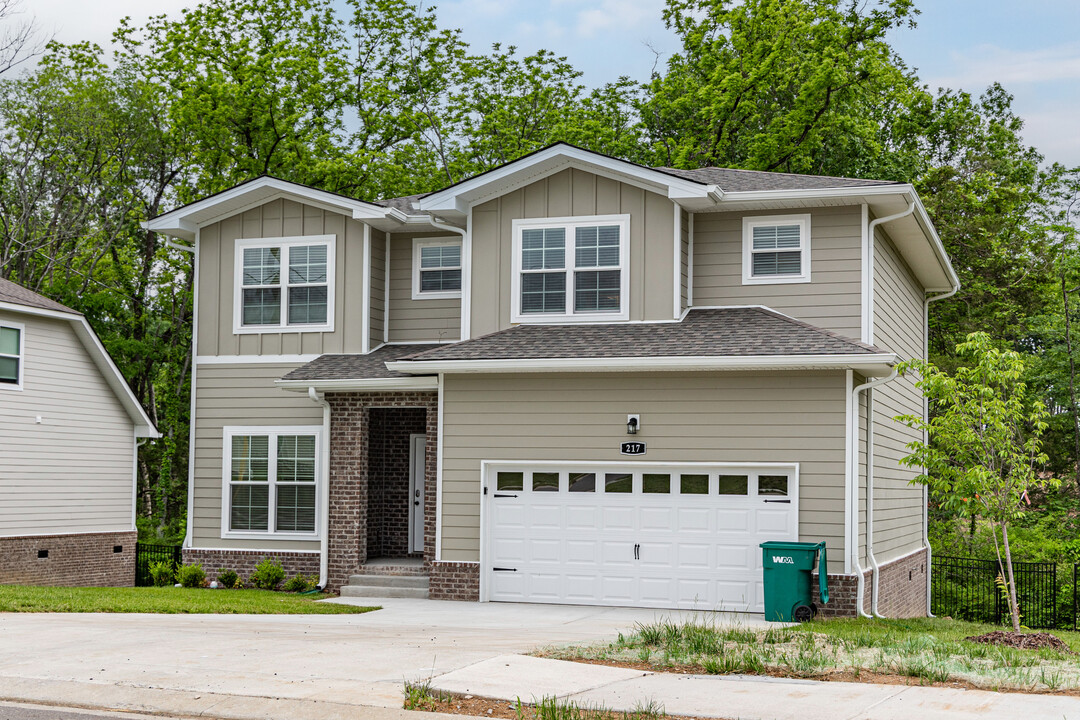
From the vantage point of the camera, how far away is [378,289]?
19484 mm

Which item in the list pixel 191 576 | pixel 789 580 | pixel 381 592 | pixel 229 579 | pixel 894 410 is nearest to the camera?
pixel 789 580

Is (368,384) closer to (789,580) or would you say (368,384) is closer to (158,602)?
(158,602)

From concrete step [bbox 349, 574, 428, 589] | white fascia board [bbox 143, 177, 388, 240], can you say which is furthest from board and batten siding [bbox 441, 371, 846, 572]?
white fascia board [bbox 143, 177, 388, 240]

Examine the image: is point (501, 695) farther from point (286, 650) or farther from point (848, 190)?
point (848, 190)

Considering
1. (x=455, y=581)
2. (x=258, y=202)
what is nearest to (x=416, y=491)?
(x=455, y=581)

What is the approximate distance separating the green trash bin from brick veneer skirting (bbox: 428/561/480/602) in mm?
4364

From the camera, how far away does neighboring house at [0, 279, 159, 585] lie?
2055 centimetres

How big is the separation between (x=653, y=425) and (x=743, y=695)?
7.64 m

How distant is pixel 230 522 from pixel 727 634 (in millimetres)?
10693

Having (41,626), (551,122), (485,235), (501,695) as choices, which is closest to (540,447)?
(485,235)

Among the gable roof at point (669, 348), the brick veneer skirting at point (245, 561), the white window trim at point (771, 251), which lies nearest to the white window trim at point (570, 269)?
the gable roof at point (669, 348)

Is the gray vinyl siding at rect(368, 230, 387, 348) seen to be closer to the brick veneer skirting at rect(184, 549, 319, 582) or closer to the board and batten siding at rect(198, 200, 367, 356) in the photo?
the board and batten siding at rect(198, 200, 367, 356)

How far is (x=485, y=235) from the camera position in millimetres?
17844

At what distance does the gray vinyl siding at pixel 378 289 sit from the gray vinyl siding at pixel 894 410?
27.2 feet
